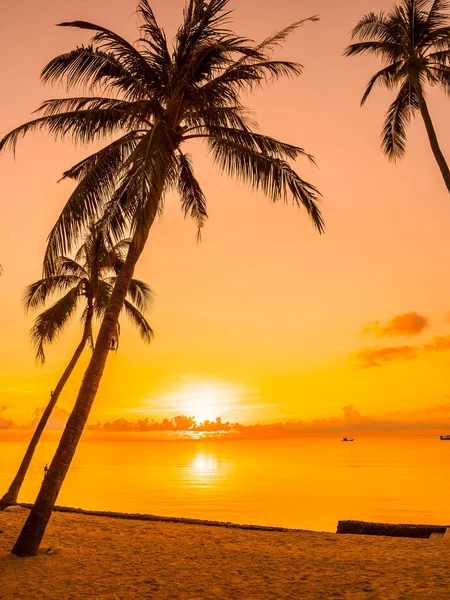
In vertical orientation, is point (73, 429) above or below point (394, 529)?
above

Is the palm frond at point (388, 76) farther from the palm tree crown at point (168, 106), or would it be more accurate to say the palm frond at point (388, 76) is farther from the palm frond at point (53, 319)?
the palm frond at point (53, 319)

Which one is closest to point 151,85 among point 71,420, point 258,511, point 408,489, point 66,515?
point 71,420

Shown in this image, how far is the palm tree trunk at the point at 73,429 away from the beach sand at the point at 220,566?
0.34 metres

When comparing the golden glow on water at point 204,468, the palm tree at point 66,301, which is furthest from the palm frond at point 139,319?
the golden glow on water at point 204,468

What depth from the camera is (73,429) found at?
8.80 m

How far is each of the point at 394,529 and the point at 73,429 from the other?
7.03m

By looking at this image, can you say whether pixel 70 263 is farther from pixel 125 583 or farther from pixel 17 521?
pixel 125 583

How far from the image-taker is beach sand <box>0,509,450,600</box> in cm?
669

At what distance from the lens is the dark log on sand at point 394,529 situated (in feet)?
36.4

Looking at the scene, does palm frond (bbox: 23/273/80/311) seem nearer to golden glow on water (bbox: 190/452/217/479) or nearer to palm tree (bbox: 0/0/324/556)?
palm tree (bbox: 0/0/324/556)

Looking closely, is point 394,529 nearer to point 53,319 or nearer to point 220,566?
point 220,566

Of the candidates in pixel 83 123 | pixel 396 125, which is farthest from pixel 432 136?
pixel 83 123

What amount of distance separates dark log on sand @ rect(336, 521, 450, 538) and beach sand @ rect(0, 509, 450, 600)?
1050 millimetres

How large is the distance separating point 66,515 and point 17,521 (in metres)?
1.64
